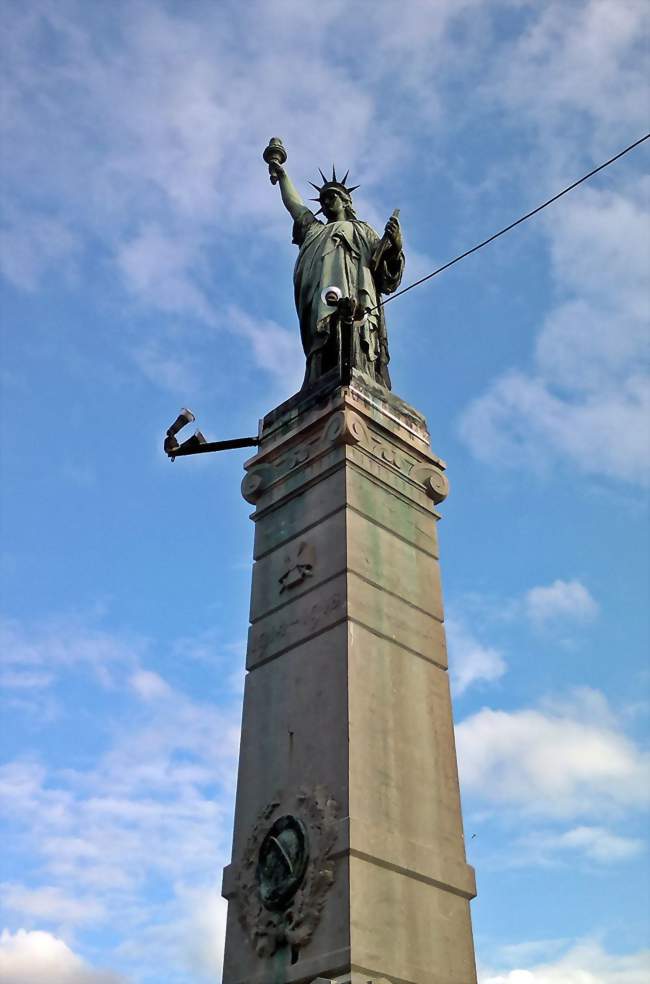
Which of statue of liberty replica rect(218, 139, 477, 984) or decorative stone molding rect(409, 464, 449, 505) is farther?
decorative stone molding rect(409, 464, 449, 505)

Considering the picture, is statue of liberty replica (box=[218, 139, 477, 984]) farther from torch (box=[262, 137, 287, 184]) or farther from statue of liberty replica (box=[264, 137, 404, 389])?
torch (box=[262, 137, 287, 184])

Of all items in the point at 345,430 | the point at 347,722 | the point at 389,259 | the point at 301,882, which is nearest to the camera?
the point at 301,882

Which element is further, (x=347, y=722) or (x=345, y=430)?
(x=345, y=430)

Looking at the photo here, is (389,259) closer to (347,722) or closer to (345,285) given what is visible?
(345,285)

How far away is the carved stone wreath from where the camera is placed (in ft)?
32.9

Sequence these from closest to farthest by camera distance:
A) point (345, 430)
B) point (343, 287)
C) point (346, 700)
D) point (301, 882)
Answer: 1. point (301, 882)
2. point (346, 700)
3. point (345, 430)
4. point (343, 287)

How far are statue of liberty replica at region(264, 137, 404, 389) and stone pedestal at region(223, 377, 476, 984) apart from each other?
3.23 ft

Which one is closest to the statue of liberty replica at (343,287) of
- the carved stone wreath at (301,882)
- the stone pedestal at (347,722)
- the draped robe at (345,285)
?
the draped robe at (345,285)

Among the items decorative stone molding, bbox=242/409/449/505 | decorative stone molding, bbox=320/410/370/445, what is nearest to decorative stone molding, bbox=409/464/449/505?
decorative stone molding, bbox=242/409/449/505

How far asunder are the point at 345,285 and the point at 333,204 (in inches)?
119

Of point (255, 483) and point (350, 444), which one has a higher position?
point (255, 483)

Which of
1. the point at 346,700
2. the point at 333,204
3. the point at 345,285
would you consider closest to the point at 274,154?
the point at 333,204

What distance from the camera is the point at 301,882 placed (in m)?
10.3

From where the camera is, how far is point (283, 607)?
12.9m
